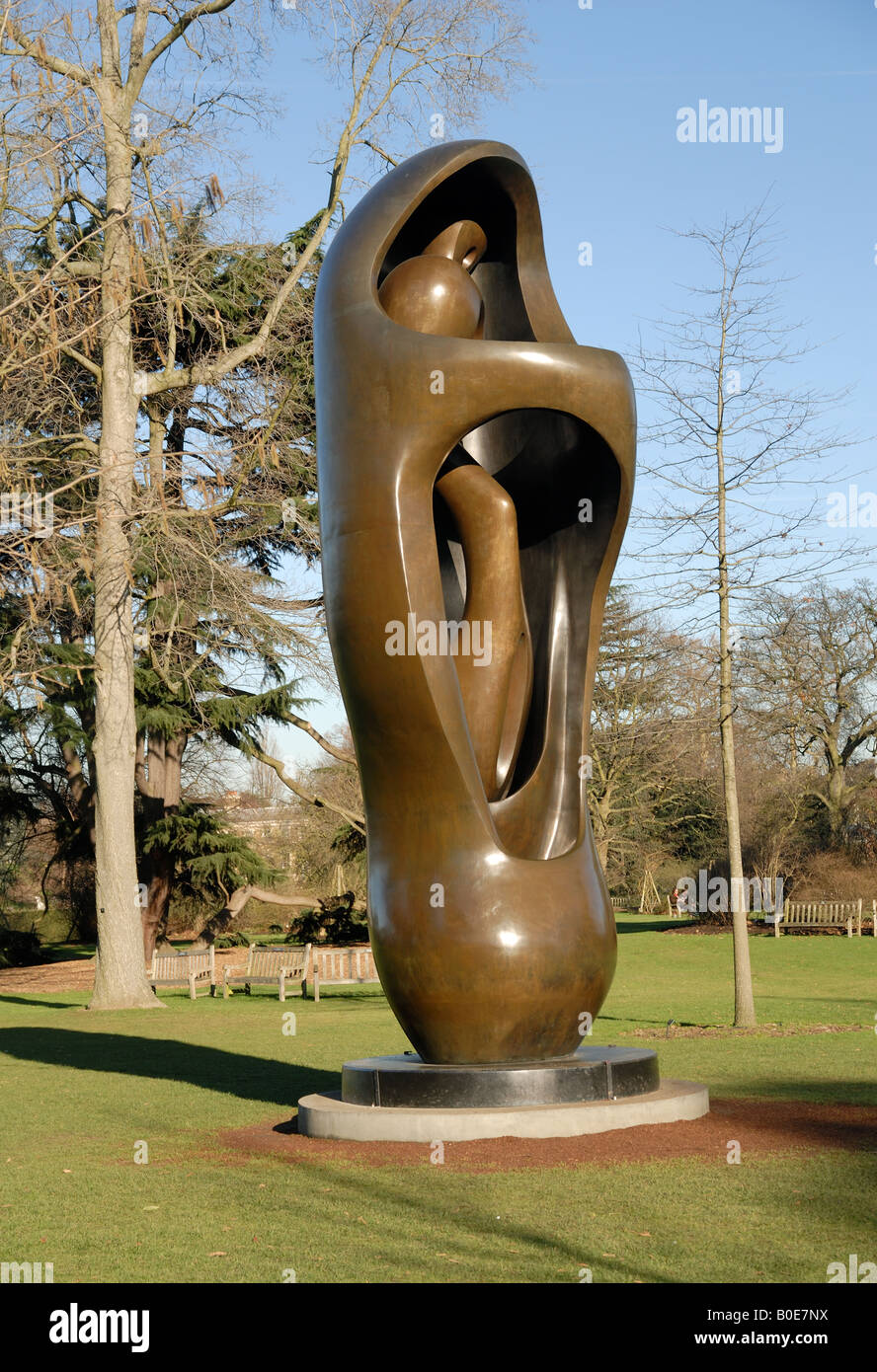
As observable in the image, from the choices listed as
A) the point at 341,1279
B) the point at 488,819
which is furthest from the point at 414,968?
the point at 341,1279

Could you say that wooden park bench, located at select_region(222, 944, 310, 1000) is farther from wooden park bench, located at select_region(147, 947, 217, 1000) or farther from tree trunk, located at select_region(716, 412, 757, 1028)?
tree trunk, located at select_region(716, 412, 757, 1028)

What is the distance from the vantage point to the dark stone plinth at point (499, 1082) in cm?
854

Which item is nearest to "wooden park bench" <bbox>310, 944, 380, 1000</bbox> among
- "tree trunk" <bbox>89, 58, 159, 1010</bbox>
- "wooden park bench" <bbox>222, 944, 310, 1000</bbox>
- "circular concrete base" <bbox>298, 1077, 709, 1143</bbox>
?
"wooden park bench" <bbox>222, 944, 310, 1000</bbox>

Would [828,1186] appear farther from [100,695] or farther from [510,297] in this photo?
[100,695]

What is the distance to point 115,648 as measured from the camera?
22609 mm

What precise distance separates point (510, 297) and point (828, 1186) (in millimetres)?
6650

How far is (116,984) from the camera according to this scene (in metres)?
21.8

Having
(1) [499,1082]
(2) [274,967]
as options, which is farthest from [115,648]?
(1) [499,1082]

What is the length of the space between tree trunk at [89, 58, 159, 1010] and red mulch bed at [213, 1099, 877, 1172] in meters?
13.2

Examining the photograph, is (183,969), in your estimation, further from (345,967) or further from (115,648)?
(115,648)

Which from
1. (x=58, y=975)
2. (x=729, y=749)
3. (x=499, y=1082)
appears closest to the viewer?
(x=499, y=1082)

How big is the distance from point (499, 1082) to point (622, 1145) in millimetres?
874

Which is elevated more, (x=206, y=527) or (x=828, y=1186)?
(x=206, y=527)

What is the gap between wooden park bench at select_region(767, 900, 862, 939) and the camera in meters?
35.8
